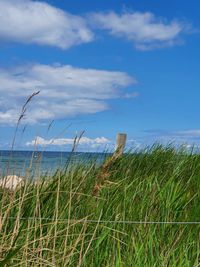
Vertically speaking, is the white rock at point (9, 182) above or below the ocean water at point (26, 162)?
below

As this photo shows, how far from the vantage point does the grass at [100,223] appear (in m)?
3.57

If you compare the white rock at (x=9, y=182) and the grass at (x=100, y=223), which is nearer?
the grass at (x=100, y=223)

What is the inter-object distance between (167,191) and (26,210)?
141 cm

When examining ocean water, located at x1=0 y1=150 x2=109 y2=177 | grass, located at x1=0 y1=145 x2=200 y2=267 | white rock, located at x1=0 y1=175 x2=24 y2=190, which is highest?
ocean water, located at x1=0 y1=150 x2=109 y2=177

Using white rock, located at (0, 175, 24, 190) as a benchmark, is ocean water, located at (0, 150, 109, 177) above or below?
above

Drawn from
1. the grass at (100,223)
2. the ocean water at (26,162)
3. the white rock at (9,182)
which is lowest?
the grass at (100,223)

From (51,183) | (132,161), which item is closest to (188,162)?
→ (132,161)

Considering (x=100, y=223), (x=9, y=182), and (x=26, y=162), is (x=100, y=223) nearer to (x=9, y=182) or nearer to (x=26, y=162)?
(x=26, y=162)

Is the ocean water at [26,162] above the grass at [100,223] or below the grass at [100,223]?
above

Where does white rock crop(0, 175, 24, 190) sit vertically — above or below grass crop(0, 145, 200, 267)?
above

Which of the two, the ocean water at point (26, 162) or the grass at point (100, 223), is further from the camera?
the ocean water at point (26, 162)

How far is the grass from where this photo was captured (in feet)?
11.7

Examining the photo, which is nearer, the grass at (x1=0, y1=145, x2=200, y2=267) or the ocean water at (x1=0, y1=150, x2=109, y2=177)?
the grass at (x1=0, y1=145, x2=200, y2=267)

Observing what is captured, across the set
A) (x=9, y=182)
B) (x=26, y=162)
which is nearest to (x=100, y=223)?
(x=26, y=162)
